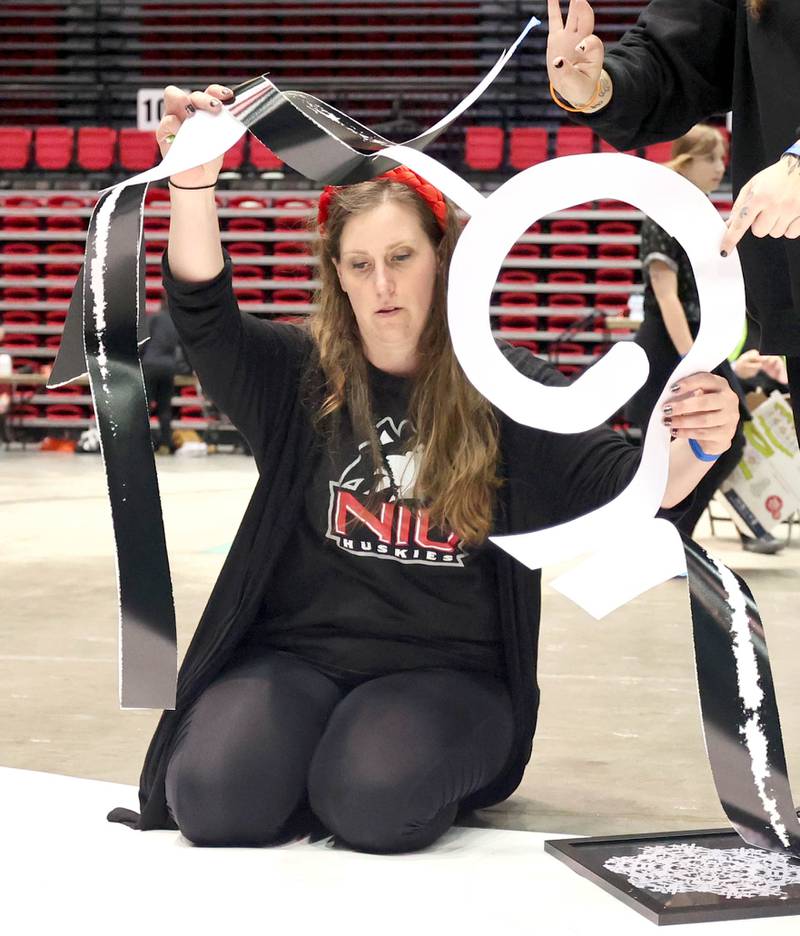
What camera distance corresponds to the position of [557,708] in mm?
2670

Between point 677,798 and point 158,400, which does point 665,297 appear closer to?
point 677,798

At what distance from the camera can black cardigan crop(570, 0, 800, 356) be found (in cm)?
162

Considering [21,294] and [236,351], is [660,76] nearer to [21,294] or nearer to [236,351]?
[236,351]

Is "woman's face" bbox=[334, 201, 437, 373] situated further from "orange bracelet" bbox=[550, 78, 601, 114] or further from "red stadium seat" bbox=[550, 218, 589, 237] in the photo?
"red stadium seat" bbox=[550, 218, 589, 237]

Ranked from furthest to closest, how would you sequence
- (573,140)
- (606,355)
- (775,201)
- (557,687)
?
(573,140) → (557,687) → (606,355) → (775,201)

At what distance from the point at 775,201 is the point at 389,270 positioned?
0.55 metres

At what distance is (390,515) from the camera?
6.17ft

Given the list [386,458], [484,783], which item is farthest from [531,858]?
[386,458]

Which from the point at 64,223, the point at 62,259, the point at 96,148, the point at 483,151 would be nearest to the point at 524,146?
the point at 483,151

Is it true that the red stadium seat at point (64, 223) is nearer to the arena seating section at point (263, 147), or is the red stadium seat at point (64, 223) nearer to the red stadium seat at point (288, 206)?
the arena seating section at point (263, 147)

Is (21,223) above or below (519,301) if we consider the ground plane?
above

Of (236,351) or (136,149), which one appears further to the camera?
(136,149)

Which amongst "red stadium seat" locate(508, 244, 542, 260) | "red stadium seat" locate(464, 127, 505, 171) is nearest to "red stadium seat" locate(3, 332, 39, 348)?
"red stadium seat" locate(464, 127, 505, 171)

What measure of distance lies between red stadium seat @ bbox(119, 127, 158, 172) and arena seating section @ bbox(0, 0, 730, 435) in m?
0.01
